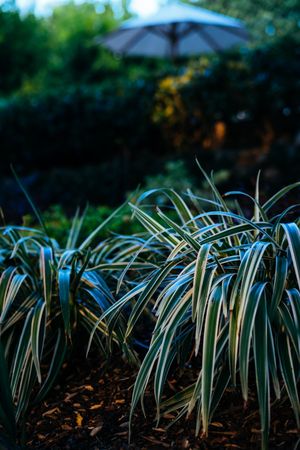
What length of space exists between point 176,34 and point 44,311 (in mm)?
9044

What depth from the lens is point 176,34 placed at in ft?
35.2

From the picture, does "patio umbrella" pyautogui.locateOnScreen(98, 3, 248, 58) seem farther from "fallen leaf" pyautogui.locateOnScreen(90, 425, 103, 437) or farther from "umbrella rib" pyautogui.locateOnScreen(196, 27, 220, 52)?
"fallen leaf" pyautogui.locateOnScreen(90, 425, 103, 437)

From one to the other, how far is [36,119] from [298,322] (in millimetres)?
7228

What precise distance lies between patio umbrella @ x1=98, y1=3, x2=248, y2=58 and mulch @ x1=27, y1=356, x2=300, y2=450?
8096mm

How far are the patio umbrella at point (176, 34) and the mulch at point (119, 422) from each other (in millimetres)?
8096

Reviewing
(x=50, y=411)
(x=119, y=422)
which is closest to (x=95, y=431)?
(x=119, y=422)

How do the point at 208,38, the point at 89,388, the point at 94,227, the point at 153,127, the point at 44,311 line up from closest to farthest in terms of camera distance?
the point at 89,388, the point at 44,311, the point at 94,227, the point at 153,127, the point at 208,38

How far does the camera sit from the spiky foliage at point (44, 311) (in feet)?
7.75

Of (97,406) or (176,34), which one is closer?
(97,406)

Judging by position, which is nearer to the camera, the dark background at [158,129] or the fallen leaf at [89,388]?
the fallen leaf at [89,388]

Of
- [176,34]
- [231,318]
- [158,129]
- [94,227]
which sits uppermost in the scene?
[176,34]

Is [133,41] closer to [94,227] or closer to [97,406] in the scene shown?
[94,227]

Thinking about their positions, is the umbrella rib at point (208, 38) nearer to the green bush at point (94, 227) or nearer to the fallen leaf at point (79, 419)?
the green bush at point (94, 227)

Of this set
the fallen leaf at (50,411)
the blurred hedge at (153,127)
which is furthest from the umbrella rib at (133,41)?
the fallen leaf at (50,411)
